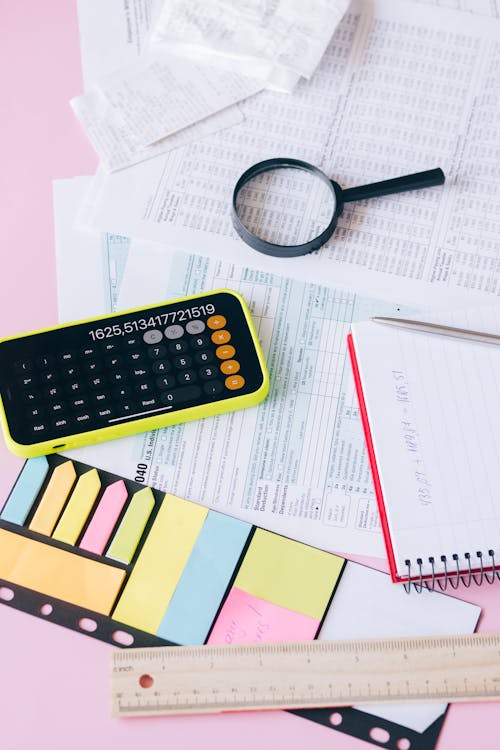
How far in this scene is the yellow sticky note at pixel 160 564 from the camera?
0.75m

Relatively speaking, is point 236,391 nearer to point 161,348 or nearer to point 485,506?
point 161,348

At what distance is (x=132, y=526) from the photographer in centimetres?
77

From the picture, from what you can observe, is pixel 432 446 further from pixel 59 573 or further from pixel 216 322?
pixel 59 573

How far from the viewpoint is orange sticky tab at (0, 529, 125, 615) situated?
0.75 meters

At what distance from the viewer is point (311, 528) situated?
0.78 meters

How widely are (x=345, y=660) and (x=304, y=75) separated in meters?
0.67

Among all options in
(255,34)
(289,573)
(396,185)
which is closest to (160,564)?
(289,573)

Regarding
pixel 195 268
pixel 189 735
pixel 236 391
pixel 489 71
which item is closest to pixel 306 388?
pixel 236 391

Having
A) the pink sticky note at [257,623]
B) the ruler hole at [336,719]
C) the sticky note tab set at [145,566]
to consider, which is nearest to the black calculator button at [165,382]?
the sticky note tab set at [145,566]

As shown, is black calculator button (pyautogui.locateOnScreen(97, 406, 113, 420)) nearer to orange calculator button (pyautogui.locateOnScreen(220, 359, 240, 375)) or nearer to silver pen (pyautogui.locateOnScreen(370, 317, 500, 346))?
orange calculator button (pyautogui.locateOnScreen(220, 359, 240, 375))

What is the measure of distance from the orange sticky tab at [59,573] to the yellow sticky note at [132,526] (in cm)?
2

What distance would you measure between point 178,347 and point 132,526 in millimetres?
190

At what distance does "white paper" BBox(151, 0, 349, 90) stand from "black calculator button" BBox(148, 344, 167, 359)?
371 mm

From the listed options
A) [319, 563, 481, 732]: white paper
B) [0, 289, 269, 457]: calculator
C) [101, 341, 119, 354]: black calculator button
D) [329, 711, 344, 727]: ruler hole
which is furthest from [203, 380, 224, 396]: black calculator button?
[329, 711, 344, 727]: ruler hole
